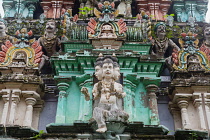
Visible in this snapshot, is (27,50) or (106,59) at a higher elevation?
(27,50)

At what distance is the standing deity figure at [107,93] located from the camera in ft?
24.1

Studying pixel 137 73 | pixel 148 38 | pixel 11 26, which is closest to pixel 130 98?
pixel 137 73

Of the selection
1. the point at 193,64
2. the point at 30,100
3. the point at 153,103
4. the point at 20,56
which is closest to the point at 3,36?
the point at 20,56

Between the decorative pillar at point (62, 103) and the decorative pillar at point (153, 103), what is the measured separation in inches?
93.5

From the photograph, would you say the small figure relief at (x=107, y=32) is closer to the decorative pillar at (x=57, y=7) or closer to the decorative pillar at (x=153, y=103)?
the decorative pillar at (x=153, y=103)

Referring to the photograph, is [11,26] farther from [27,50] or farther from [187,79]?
[187,79]

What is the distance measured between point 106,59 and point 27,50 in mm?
3219

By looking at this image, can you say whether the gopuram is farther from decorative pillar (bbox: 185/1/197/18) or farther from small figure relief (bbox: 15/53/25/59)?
decorative pillar (bbox: 185/1/197/18)

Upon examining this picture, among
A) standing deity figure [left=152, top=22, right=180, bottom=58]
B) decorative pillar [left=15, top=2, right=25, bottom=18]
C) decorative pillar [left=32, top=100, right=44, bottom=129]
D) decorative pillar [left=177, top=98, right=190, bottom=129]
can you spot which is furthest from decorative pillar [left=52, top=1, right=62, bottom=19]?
decorative pillar [left=177, top=98, right=190, bottom=129]

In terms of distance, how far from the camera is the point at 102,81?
8227mm

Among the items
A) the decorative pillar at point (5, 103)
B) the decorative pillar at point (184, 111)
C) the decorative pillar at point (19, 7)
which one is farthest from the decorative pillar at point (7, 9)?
the decorative pillar at point (184, 111)

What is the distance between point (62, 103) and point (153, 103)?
256cm

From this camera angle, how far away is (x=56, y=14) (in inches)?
566

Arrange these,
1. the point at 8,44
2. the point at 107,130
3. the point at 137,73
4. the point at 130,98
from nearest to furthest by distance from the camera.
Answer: the point at 107,130, the point at 130,98, the point at 137,73, the point at 8,44
